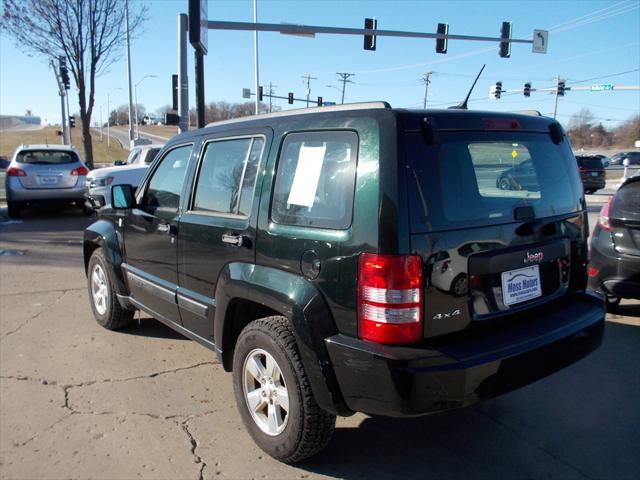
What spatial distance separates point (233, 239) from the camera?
10.2ft

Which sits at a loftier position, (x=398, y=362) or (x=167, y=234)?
(x=167, y=234)

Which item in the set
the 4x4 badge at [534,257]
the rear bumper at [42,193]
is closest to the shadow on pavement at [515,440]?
the 4x4 badge at [534,257]

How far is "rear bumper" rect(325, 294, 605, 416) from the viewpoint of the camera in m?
2.34

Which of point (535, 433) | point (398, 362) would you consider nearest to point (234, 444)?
point (398, 362)

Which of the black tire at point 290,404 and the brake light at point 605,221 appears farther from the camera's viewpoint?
the brake light at point 605,221

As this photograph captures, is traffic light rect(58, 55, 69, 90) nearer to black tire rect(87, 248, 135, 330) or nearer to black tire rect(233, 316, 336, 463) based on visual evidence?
black tire rect(87, 248, 135, 330)

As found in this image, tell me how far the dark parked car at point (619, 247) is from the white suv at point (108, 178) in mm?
9959

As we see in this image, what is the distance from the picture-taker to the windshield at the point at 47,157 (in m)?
12.8

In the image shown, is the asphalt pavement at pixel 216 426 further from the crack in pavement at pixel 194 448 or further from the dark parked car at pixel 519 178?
the dark parked car at pixel 519 178

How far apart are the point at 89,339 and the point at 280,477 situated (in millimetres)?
2769

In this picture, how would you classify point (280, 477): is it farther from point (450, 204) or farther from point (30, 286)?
point (30, 286)

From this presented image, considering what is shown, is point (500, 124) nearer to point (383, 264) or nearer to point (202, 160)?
point (383, 264)

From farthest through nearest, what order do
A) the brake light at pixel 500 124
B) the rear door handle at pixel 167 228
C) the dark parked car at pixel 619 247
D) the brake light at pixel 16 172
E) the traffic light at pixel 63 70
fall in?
the traffic light at pixel 63 70, the brake light at pixel 16 172, the dark parked car at pixel 619 247, the rear door handle at pixel 167 228, the brake light at pixel 500 124

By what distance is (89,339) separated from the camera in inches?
189
